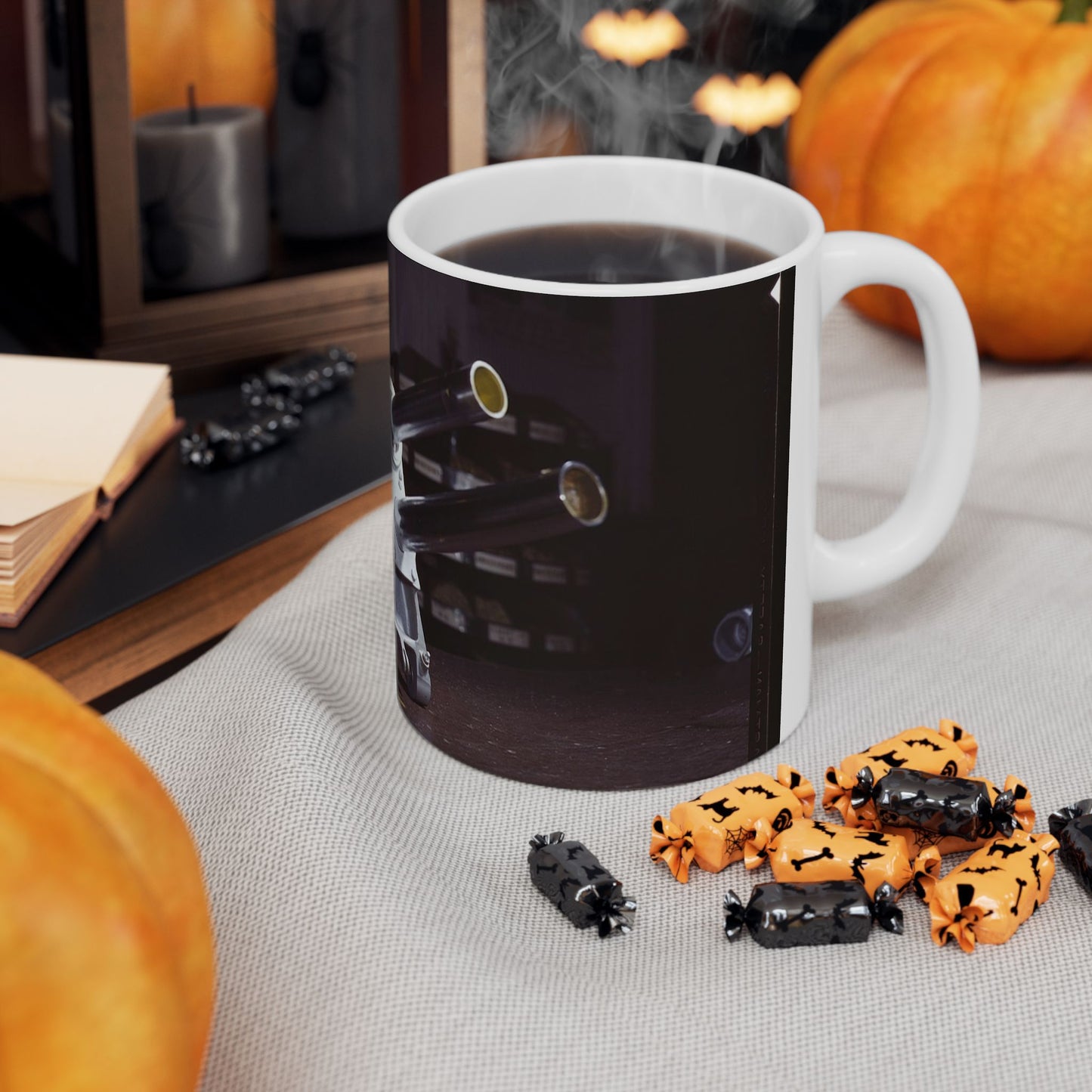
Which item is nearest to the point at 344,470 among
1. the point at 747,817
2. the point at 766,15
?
the point at 747,817

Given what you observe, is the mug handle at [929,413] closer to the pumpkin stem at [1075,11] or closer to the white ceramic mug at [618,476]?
the white ceramic mug at [618,476]

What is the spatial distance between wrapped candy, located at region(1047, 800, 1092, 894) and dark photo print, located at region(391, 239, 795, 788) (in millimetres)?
102

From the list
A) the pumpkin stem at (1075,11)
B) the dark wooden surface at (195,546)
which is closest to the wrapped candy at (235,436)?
the dark wooden surface at (195,546)

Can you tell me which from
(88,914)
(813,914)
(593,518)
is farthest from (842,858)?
(88,914)

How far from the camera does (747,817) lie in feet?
1.48

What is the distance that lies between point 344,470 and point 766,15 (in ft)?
2.19

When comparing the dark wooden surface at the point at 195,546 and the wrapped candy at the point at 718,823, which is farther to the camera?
the dark wooden surface at the point at 195,546

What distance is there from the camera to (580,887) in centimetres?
43

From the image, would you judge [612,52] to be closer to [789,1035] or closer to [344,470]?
[344,470]

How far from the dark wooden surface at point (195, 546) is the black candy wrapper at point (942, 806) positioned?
0.98 feet

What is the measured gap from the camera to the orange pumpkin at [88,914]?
0.91 feet

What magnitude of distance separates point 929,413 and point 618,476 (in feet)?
0.52

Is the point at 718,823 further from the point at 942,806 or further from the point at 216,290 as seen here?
the point at 216,290

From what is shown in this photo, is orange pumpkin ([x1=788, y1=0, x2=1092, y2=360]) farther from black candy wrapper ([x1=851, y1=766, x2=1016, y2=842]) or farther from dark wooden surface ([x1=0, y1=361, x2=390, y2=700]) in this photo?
black candy wrapper ([x1=851, y1=766, x2=1016, y2=842])
